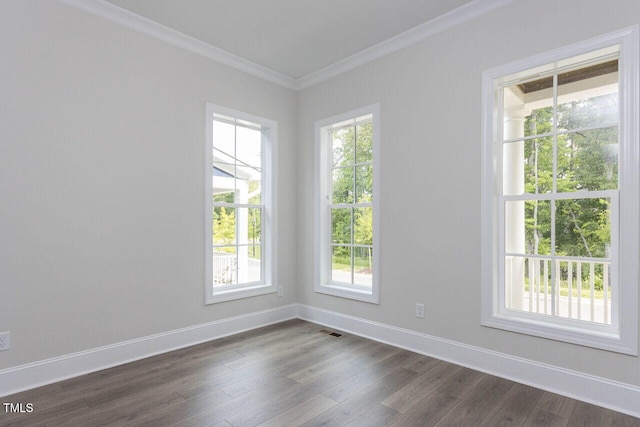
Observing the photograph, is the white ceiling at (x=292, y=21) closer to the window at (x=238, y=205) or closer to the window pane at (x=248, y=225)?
the window at (x=238, y=205)

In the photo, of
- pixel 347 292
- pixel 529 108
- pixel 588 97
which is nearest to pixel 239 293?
pixel 347 292

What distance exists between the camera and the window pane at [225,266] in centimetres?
372

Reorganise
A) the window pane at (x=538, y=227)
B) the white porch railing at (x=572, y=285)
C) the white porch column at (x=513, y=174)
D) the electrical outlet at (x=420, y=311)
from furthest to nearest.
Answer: the electrical outlet at (x=420, y=311) < the white porch column at (x=513, y=174) < the window pane at (x=538, y=227) < the white porch railing at (x=572, y=285)

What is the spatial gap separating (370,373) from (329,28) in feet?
9.70

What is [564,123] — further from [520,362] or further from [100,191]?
[100,191]

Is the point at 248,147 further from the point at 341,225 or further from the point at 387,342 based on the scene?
the point at 387,342

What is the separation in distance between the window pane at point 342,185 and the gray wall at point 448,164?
562 millimetres

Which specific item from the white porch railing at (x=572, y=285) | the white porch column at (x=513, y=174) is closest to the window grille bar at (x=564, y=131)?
the white porch column at (x=513, y=174)

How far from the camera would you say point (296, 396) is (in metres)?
2.37

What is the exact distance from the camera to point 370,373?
108 inches

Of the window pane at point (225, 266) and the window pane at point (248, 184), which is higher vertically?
the window pane at point (248, 184)

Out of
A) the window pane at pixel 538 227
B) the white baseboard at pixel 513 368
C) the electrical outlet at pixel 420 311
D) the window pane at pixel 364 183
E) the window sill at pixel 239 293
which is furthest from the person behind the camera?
the window pane at pixel 364 183

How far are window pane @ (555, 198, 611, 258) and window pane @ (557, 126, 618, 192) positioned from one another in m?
0.12

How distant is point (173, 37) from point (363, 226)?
8.59 feet
